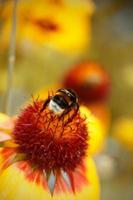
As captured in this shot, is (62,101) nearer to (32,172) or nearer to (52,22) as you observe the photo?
(32,172)

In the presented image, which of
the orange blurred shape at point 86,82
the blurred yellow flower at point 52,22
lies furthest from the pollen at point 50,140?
the orange blurred shape at point 86,82

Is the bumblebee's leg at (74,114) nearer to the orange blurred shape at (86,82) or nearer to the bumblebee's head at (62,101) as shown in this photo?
the bumblebee's head at (62,101)

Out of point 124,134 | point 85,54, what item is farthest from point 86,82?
point 85,54

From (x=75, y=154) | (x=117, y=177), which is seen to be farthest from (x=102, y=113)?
(x=75, y=154)

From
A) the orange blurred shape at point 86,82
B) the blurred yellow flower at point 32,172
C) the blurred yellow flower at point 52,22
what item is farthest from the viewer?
the orange blurred shape at point 86,82

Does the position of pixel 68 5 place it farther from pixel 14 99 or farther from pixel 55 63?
pixel 55 63

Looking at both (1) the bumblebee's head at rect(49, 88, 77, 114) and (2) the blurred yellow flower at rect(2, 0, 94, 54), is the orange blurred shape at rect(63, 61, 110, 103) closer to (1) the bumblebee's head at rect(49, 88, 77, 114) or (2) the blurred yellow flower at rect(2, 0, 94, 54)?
(2) the blurred yellow flower at rect(2, 0, 94, 54)

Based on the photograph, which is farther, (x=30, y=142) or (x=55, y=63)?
(x=55, y=63)
